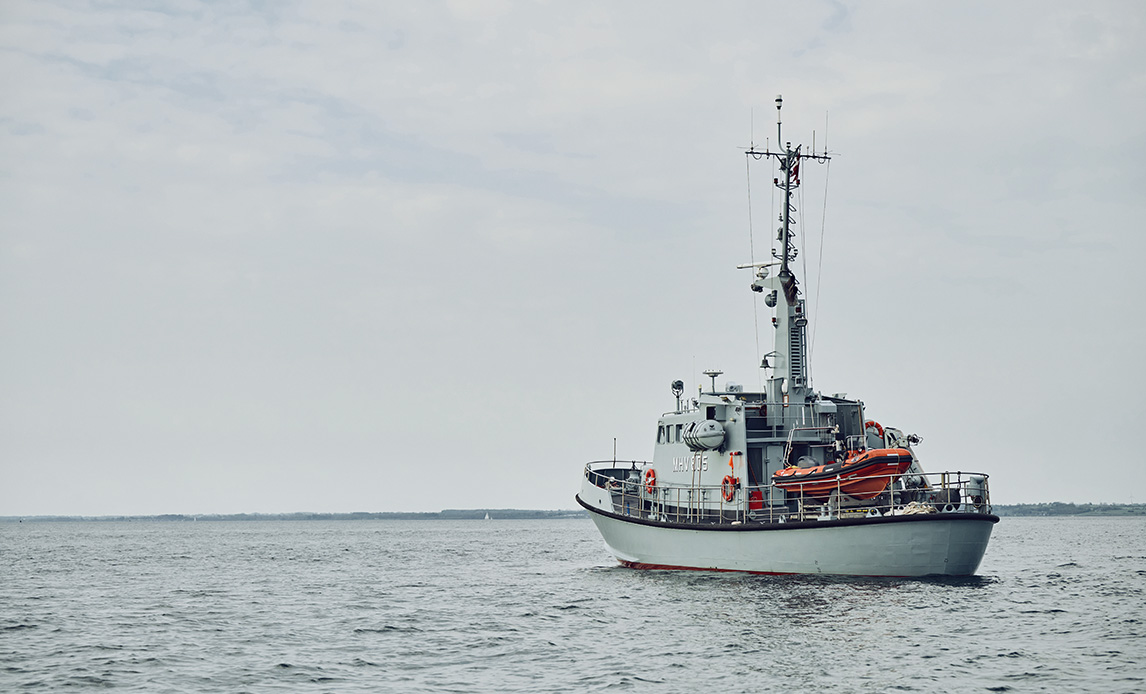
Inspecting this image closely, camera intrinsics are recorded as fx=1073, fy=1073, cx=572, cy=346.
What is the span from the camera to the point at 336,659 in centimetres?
2094

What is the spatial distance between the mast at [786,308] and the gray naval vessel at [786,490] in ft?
0.15

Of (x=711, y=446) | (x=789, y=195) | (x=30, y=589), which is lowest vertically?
(x=30, y=589)

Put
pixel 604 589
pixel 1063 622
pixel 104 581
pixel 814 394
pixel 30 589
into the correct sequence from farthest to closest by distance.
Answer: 1. pixel 104 581
2. pixel 30 589
3. pixel 814 394
4. pixel 604 589
5. pixel 1063 622

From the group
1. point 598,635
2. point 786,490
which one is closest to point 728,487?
point 786,490

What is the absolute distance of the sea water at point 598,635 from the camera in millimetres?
18312

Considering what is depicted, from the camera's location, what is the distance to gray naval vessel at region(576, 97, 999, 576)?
28078 millimetres

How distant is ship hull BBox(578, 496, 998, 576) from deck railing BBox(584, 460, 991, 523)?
1.57 feet

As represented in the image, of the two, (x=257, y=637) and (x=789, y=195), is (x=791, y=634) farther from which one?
(x=789, y=195)

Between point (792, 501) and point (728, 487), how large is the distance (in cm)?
202

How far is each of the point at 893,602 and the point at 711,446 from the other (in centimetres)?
934

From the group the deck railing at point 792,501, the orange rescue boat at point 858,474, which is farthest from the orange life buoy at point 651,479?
the orange rescue boat at point 858,474

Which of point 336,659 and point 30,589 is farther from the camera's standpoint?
point 30,589

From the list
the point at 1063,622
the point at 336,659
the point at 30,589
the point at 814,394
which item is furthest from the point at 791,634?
the point at 30,589

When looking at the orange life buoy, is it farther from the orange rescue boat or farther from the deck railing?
the orange rescue boat
